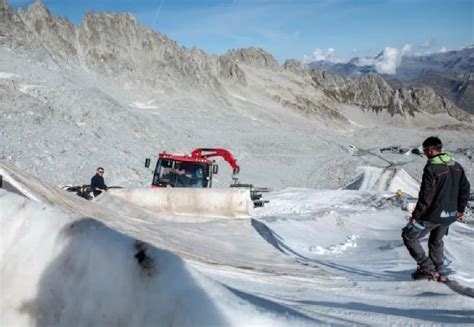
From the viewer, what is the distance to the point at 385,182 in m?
30.1

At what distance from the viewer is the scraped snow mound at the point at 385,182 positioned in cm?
2950

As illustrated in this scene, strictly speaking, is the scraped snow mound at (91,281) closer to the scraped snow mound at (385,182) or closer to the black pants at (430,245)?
the black pants at (430,245)

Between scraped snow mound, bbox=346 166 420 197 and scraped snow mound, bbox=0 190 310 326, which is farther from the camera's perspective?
scraped snow mound, bbox=346 166 420 197

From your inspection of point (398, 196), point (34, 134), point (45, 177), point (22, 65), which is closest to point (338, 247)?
point (398, 196)

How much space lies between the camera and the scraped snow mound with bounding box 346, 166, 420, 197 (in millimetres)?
A: 29500

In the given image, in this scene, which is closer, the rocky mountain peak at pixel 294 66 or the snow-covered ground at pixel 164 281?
the snow-covered ground at pixel 164 281

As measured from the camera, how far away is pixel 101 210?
685cm

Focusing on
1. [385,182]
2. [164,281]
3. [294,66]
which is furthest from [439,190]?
[294,66]

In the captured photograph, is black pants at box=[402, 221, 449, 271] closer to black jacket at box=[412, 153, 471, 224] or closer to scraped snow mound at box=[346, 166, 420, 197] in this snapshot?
black jacket at box=[412, 153, 471, 224]

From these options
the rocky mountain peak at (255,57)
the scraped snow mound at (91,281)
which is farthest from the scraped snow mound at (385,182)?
the rocky mountain peak at (255,57)

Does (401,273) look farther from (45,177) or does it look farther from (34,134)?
(34,134)

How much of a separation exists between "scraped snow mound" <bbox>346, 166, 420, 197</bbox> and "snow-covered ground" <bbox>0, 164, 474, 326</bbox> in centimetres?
2124

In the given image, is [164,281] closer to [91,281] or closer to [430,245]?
[91,281]

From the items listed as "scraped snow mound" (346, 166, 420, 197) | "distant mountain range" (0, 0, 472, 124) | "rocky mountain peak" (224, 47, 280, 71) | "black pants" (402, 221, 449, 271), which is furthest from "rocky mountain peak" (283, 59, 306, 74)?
"black pants" (402, 221, 449, 271)
